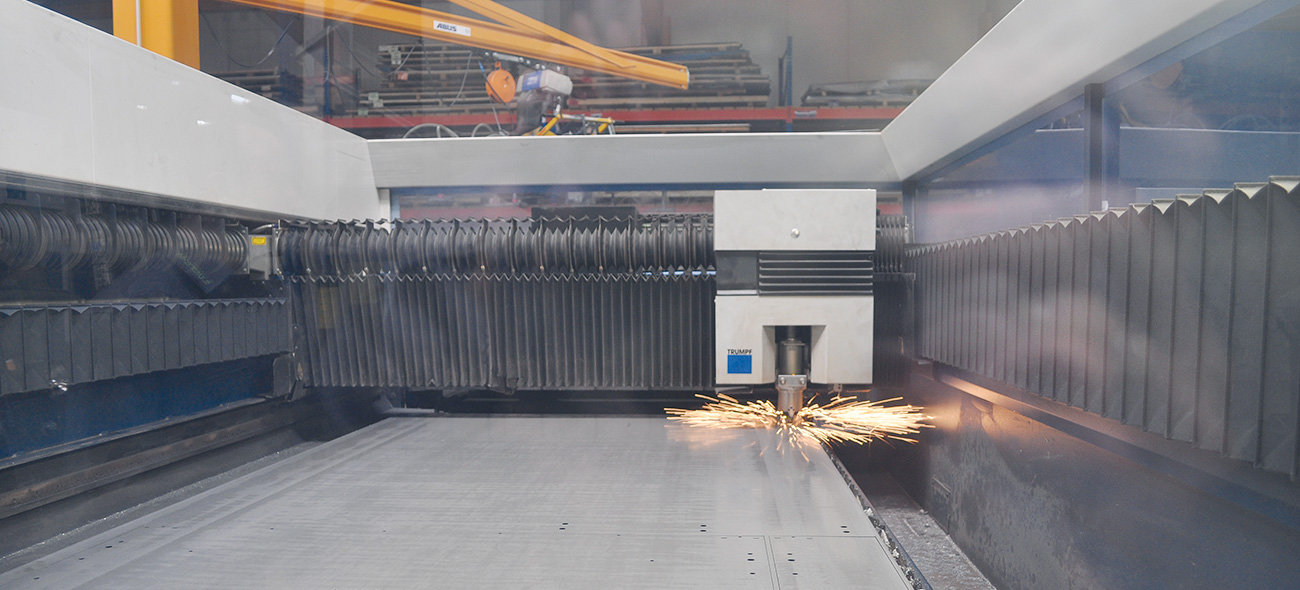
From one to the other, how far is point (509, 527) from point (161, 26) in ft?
6.38

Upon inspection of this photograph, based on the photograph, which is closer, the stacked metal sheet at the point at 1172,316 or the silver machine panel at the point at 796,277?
the stacked metal sheet at the point at 1172,316

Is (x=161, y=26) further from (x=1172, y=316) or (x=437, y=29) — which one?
(x=1172, y=316)

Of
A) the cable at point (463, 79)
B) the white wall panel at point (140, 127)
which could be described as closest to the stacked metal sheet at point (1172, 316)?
the white wall panel at point (140, 127)

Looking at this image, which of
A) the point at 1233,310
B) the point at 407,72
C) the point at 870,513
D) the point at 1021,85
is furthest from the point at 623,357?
the point at 407,72

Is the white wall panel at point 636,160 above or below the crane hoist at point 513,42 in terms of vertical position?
below

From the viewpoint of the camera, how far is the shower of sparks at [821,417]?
2.15 meters

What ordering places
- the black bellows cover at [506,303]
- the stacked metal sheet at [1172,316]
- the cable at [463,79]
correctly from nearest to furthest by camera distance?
the stacked metal sheet at [1172,316]
the black bellows cover at [506,303]
the cable at [463,79]

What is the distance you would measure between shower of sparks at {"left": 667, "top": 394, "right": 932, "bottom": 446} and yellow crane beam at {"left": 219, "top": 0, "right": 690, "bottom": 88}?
6.21 feet

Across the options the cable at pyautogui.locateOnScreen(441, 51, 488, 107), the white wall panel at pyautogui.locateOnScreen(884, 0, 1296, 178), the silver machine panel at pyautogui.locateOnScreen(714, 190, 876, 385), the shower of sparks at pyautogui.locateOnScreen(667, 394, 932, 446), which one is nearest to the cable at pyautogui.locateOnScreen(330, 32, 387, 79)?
the cable at pyautogui.locateOnScreen(441, 51, 488, 107)

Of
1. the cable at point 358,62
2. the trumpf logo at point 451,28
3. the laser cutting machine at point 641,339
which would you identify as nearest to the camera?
the laser cutting machine at point 641,339

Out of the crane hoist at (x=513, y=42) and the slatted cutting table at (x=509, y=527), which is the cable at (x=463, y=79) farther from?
the slatted cutting table at (x=509, y=527)

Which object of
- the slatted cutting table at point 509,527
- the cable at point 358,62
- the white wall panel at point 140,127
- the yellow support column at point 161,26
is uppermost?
the cable at point 358,62

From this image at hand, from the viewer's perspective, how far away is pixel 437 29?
9.18 ft

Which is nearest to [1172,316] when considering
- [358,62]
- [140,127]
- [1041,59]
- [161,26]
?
[1041,59]
